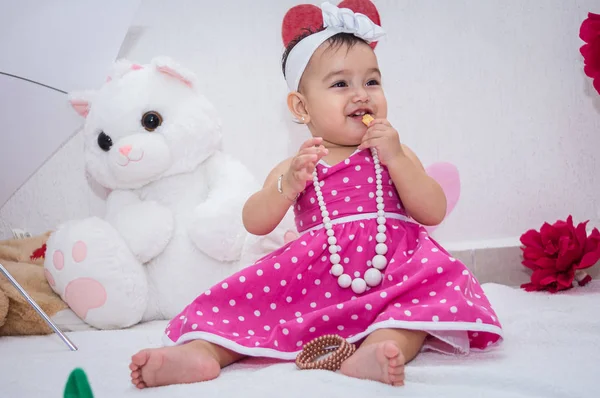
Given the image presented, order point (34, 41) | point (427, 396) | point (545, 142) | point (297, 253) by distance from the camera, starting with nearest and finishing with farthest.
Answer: point (427, 396), point (297, 253), point (34, 41), point (545, 142)

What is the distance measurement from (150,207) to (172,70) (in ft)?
0.97

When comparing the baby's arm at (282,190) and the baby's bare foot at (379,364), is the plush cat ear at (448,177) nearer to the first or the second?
the baby's arm at (282,190)

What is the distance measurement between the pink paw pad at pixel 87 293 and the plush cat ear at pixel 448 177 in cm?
77

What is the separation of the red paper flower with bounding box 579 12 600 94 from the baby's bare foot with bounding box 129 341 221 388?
1111 millimetres

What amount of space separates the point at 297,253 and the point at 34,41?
2.07ft

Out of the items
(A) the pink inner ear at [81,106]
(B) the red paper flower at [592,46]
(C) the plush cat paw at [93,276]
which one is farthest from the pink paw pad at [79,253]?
(B) the red paper flower at [592,46]

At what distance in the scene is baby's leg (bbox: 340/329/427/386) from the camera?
736 mm

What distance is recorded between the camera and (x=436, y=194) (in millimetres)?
1066

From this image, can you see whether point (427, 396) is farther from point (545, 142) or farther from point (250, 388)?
point (545, 142)

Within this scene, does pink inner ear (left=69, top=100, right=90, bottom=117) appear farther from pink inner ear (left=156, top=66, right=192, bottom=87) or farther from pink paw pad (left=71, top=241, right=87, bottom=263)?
pink paw pad (left=71, top=241, right=87, bottom=263)

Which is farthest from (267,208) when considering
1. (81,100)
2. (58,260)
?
(81,100)

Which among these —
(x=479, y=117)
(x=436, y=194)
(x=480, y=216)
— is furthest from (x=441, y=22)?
(x=436, y=194)

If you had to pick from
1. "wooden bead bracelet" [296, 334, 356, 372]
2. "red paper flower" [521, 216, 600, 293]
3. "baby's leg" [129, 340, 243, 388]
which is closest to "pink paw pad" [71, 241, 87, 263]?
"baby's leg" [129, 340, 243, 388]

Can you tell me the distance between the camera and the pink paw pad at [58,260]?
1.24m
